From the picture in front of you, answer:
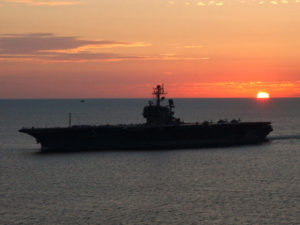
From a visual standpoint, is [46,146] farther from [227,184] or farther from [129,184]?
[227,184]

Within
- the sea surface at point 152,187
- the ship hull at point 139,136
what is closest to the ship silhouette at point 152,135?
the ship hull at point 139,136

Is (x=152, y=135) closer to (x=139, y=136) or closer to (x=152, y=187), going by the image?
(x=139, y=136)

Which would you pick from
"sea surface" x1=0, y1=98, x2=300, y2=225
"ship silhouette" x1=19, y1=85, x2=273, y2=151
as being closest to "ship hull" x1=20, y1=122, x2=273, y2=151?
"ship silhouette" x1=19, y1=85, x2=273, y2=151

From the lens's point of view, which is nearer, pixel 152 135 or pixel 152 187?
pixel 152 187

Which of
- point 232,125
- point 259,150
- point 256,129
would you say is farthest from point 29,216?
point 256,129

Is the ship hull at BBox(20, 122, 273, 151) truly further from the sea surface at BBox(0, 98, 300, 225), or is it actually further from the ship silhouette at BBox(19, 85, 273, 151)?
the sea surface at BBox(0, 98, 300, 225)

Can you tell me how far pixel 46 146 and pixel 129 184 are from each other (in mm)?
25913

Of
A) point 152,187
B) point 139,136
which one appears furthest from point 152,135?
point 152,187

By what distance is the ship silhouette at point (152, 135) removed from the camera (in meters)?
70.4

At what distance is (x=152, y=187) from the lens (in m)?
46.0

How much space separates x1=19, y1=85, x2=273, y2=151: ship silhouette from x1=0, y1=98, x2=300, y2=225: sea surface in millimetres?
3763

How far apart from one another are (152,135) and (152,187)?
27.5 metres

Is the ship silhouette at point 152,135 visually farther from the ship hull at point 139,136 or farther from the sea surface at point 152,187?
the sea surface at point 152,187

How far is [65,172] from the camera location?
177 ft
